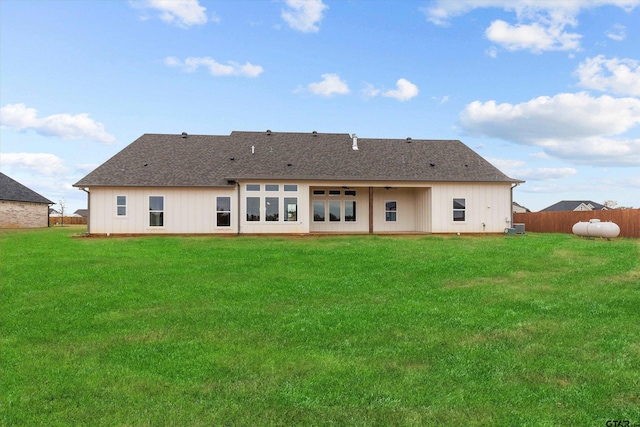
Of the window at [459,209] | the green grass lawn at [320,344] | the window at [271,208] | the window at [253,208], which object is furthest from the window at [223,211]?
the window at [459,209]

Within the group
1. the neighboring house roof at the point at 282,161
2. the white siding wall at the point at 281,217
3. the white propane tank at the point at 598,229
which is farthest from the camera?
the neighboring house roof at the point at 282,161

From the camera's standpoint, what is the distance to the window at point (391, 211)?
2700 cm

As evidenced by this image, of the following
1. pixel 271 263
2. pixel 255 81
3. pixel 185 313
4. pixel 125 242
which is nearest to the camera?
pixel 185 313

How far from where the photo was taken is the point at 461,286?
402 inches

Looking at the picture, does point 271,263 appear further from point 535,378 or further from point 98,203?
point 98,203

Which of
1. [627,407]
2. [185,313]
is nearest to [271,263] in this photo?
[185,313]

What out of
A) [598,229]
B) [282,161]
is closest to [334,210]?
[282,161]

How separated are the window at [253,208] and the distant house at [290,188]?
53mm

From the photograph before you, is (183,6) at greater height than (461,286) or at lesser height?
greater

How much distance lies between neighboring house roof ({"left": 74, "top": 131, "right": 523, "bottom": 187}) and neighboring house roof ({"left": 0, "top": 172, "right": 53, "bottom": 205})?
18765 mm

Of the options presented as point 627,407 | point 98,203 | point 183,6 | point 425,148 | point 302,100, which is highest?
point 183,6

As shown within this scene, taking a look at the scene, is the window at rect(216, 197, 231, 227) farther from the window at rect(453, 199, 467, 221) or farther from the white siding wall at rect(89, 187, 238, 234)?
the window at rect(453, 199, 467, 221)

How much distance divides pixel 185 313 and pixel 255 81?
54.7ft

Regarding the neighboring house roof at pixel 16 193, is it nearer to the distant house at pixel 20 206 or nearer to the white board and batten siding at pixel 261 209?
the distant house at pixel 20 206
